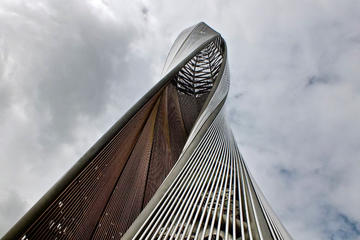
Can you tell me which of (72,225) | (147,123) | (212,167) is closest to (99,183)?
(72,225)

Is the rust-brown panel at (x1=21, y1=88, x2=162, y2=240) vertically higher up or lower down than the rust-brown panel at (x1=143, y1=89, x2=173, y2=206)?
lower down

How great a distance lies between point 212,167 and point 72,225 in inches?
246

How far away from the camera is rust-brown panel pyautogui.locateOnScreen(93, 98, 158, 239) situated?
1142 centimetres

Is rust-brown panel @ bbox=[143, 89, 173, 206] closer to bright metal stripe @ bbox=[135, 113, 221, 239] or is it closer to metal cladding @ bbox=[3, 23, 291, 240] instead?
metal cladding @ bbox=[3, 23, 291, 240]

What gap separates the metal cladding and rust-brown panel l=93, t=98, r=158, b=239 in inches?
2.0

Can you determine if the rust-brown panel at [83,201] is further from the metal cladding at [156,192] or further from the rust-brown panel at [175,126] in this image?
the rust-brown panel at [175,126]

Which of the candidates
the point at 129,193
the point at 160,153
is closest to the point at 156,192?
the point at 129,193

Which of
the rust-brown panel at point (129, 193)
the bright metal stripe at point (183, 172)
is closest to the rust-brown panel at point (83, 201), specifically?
the rust-brown panel at point (129, 193)

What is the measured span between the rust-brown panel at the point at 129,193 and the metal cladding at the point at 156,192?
0.05 meters

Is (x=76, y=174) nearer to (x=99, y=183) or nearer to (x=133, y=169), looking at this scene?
(x=99, y=183)

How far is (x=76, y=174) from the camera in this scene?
676 centimetres

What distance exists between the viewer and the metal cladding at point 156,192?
5898 millimetres

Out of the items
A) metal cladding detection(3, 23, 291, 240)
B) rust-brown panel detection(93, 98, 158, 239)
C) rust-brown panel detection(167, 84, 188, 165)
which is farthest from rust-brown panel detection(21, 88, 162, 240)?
rust-brown panel detection(167, 84, 188, 165)

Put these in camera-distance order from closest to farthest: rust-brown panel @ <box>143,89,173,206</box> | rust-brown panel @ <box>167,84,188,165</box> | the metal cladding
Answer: the metal cladding → rust-brown panel @ <box>143,89,173,206</box> → rust-brown panel @ <box>167,84,188,165</box>
